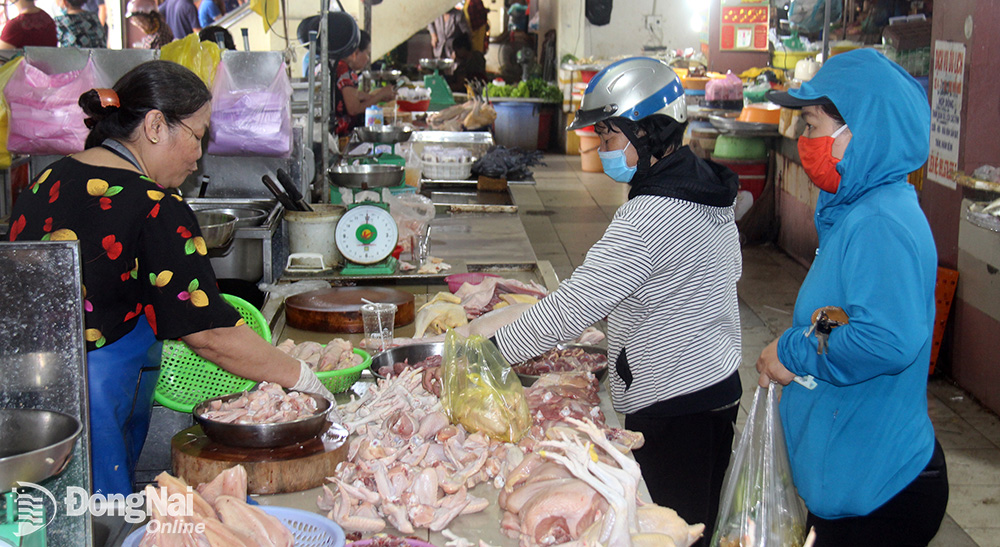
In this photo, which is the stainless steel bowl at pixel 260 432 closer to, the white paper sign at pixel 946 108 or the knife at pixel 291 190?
the knife at pixel 291 190

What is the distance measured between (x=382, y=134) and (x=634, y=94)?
539 centimetres

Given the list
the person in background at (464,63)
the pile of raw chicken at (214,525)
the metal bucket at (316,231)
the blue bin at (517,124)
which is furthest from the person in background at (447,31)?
the pile of raw chicken at (214,525)

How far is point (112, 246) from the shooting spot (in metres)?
2.22

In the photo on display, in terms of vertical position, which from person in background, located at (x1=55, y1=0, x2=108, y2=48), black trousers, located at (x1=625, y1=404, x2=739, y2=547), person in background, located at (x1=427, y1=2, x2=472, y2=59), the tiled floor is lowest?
the tiled floor

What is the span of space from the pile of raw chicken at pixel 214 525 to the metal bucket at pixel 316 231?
253 centimetres

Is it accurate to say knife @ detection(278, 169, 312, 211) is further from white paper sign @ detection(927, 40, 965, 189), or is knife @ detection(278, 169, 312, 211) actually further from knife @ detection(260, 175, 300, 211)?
white paper sign @ detection(927, 40, 965, 189)

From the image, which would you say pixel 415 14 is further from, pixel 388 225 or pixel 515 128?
pixel 388 225

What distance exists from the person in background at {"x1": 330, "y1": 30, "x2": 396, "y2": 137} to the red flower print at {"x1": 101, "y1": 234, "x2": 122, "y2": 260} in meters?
6.32

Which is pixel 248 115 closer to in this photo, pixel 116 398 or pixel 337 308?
pixel 337 308

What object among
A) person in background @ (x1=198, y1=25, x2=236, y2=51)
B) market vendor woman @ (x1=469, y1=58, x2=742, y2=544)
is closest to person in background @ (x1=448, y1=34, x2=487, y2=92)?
person in background @ (x1=198, y1=25, x2=236, y2=51)

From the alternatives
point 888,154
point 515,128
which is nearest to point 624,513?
point 888,154

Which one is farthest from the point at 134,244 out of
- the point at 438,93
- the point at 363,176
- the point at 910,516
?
the point at 438,93

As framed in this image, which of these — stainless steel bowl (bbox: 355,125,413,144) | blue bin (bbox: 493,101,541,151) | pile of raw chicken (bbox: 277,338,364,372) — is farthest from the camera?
blue bin (bbox: 493,101,541,151)

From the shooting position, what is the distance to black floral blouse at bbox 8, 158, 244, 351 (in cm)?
223
